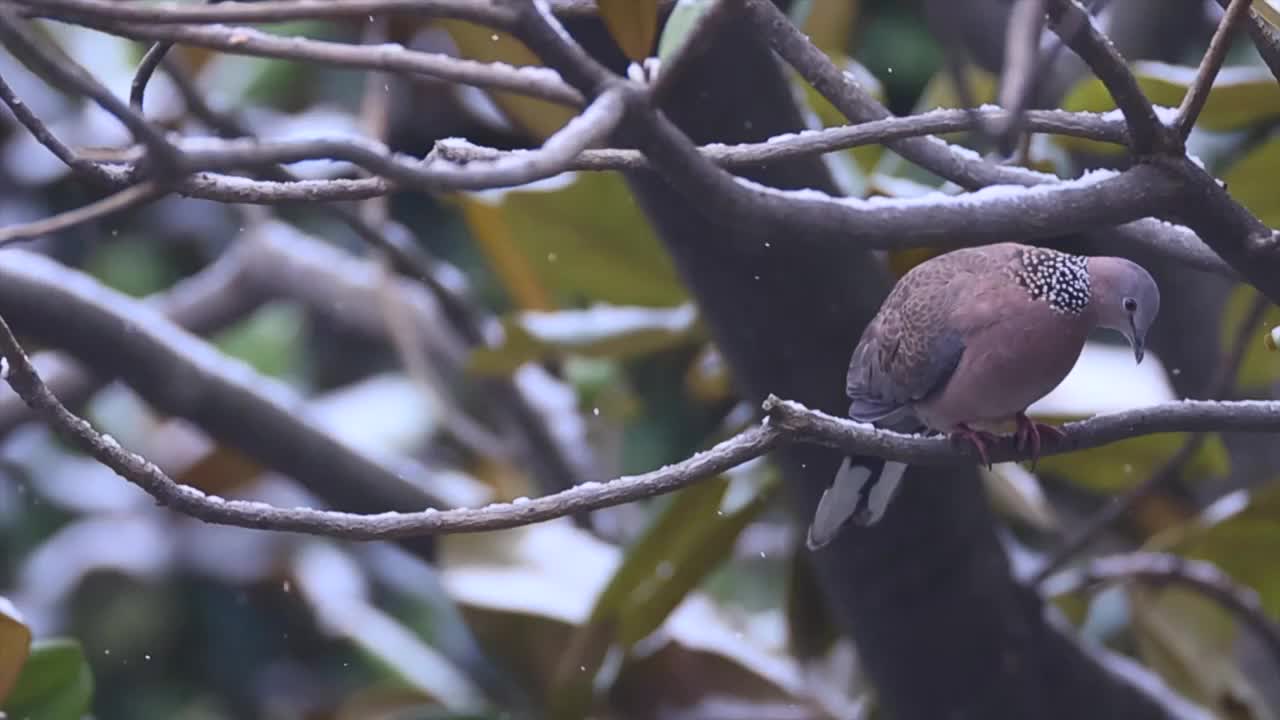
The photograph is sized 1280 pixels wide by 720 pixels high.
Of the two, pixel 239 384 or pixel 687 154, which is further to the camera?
pixel 239 384

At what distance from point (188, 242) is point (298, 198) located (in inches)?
89.3

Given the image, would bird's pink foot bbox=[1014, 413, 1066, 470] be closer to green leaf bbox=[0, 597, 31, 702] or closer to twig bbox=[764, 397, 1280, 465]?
twig bbox=[764, 397, 1280, 465]

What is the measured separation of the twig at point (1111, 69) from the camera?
55cm

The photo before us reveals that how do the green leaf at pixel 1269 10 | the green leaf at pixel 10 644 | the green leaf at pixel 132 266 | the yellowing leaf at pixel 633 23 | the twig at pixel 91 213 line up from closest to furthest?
1. the twig at pixel 91 213
2. the yellowing leaf at pixel 633 23
3. the green leaf at pixel 1269 10
4. the green leaf at pixel 10 644
5. the green leaf at pixel 132 266

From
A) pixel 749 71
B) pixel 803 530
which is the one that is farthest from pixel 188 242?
pixel 749 71

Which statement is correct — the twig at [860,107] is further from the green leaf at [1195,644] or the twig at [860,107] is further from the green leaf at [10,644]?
→ the green leaf at [1195,644]

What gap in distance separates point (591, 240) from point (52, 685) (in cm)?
58

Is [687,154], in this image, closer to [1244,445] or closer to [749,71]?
[749,71]

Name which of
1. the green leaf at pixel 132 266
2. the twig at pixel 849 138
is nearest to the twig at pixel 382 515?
the twig at pixel 849 138

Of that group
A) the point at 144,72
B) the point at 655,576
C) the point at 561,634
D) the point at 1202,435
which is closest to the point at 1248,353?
the point at 1202,435

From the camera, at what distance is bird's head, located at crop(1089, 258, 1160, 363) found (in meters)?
0.70

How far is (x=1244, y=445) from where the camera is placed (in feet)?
4.22

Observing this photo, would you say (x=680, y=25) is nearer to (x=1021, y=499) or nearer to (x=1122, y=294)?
(x=1122, y=294)

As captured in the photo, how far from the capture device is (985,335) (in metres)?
0.76
